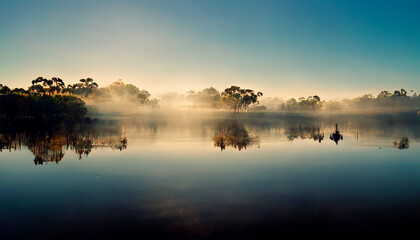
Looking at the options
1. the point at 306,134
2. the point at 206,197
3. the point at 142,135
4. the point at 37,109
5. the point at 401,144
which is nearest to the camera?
the point at 206,197

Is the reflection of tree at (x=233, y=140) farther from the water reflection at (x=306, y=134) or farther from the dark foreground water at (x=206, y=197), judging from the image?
the dark foreground water at (x=206, y=197)

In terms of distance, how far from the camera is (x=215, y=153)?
100 ft

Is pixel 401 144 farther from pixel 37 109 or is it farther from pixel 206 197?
pixel 37 109

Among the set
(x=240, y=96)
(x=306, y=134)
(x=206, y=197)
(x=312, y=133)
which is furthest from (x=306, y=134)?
(x=240, y=96)

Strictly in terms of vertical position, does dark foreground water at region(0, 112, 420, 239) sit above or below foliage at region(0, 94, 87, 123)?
below

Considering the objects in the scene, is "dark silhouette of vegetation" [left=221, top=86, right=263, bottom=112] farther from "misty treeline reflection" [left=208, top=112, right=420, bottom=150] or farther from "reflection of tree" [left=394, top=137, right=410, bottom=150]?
"reflection of tree" [left=394, top=137, right=410, bottom=150]

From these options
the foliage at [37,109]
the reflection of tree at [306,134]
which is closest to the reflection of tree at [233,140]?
the reflection of tree at [306,134]

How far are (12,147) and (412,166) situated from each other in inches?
1834

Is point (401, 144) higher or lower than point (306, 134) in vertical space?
lower

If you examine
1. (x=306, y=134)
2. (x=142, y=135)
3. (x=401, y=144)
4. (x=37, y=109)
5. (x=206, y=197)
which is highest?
(x=37, y=109)

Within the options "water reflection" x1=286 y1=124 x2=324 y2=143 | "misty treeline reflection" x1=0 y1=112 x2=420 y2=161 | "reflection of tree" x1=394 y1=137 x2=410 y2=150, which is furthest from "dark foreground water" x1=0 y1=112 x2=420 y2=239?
"water reflection" x1=286 y1=124 x2=324 y2=143

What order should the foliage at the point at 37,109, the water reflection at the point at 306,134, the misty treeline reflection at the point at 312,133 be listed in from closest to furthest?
the misty treeline reflection at the point at 312,133 < the water reflection at the point at 306,134 < the foliage at the point at 37,109

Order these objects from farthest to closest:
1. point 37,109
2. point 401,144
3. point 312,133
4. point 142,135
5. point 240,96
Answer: point 240,96
point 37,109
point 312,133
point 142,135
point 401,144

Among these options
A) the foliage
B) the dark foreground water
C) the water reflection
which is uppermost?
Answer: the foliage
